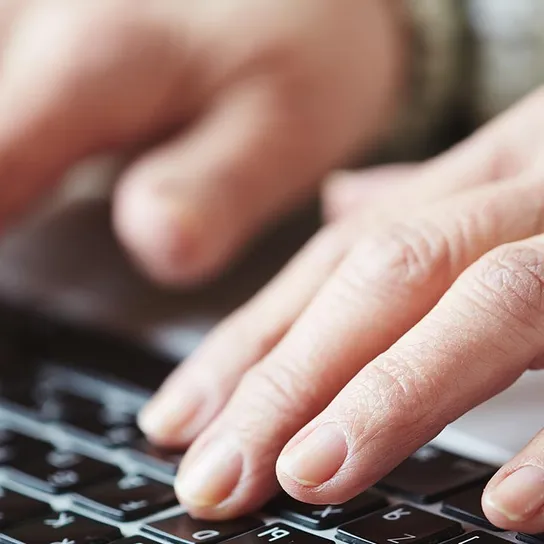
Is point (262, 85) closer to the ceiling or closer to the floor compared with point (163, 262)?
closer to the ceiling

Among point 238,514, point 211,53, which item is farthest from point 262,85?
point 238,514

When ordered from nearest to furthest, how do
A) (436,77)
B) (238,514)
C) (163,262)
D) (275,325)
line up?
(238,514) → (275,325) → (163,262) → (436,77)

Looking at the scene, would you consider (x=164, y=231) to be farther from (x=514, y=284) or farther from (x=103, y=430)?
(x=514, y=284)

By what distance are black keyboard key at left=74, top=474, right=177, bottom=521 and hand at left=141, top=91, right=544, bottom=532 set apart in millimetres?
16

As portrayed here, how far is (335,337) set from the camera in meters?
0.40

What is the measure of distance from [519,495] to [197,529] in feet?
0.41

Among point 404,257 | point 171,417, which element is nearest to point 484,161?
point 404,257

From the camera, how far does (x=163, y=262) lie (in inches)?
24.0

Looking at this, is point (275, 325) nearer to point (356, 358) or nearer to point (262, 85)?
point (356, 358)

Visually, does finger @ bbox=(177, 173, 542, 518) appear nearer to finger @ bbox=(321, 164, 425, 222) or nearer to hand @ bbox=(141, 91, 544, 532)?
→ hand @ bbox=(141, 91, 544, 532)

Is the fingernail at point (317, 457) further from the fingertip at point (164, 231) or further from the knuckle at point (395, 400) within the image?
the fingertip at point (164, 231)

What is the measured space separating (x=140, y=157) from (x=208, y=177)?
9 cm

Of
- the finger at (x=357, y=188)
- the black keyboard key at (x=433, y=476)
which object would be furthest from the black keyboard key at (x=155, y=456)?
the finger at (x=357, y=188)

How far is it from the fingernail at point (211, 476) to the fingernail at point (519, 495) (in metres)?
0.11
